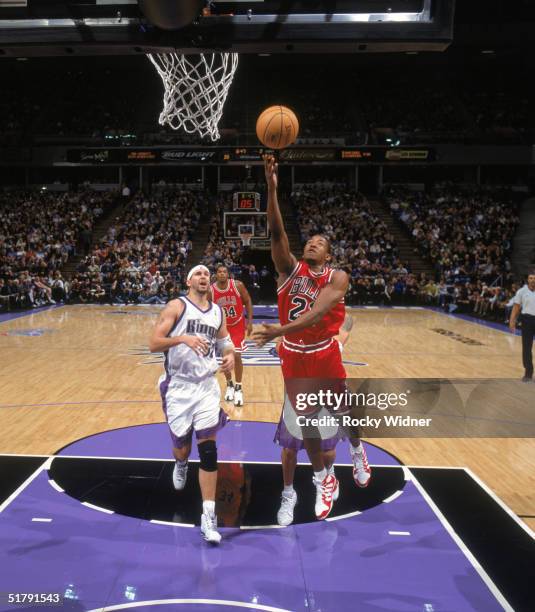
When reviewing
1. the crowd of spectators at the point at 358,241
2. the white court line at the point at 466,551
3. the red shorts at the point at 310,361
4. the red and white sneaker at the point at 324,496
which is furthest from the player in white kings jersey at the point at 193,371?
the crowd of spectators at the point at 358,241

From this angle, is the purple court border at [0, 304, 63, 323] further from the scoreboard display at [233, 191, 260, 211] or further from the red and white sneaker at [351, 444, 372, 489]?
the red and white sneaker at [351, 444, 372, 489]

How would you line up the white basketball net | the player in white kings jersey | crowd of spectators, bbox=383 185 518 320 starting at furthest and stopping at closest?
crowd of spectators, bbox=383 185 518 320 < the white basketball net < the player in white kings jersey

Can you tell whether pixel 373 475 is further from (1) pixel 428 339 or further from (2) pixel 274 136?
(1) pixel 428 339

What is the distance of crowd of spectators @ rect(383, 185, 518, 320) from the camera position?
18958 mm

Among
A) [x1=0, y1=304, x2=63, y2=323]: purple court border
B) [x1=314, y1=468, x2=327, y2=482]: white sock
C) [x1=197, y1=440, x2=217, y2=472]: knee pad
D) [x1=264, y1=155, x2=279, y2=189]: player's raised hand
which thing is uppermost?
[x1=264, y1=155, x2=279, y2=189]: player's raised hand

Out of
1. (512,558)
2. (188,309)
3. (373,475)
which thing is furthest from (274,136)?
(512,558)

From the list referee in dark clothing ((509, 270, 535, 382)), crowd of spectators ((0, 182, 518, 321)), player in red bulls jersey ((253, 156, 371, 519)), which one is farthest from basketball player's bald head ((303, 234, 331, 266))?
crowd of spectators ((0, 182, 518, 321))

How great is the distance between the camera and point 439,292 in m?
20.6

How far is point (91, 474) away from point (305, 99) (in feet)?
98.1

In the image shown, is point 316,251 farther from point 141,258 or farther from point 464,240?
point 464,240

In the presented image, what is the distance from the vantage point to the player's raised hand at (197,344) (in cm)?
371

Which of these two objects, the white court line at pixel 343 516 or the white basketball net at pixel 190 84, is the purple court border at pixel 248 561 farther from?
the white basketball net at pixel 190 84

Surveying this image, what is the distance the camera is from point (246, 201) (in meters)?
24.3

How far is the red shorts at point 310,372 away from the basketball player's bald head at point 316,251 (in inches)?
23.8
